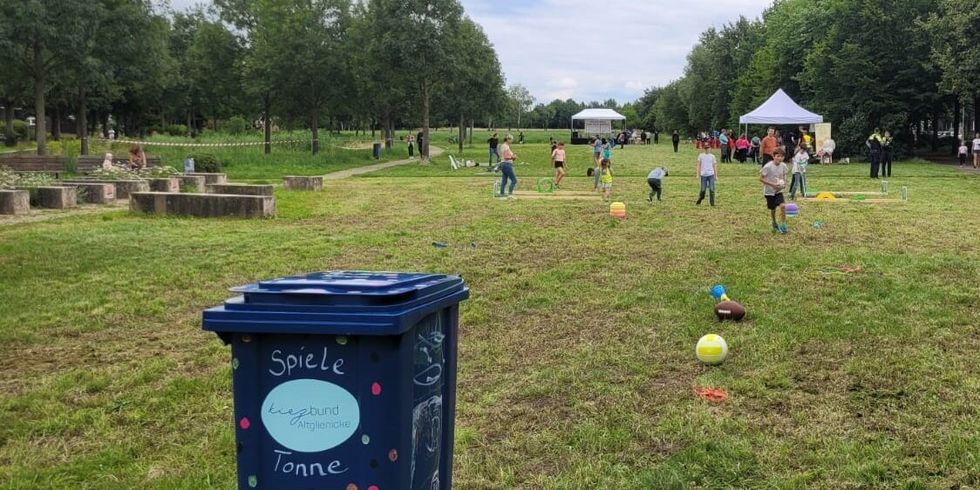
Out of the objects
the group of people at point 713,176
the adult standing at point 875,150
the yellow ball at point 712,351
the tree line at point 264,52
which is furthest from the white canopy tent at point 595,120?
the yellow ball at point 712,351

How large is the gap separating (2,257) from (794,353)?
9.22 metres

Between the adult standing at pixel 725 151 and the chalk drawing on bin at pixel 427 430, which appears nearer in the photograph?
the chalk drawing on bin at pixel 427 430

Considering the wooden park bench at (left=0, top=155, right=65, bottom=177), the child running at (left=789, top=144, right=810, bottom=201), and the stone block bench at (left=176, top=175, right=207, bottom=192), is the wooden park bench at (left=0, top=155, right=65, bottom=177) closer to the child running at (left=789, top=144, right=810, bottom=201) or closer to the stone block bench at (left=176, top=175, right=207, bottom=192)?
the stone block bench at (left=176, top=175, right=207, bottom=192)

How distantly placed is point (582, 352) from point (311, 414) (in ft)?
12.4

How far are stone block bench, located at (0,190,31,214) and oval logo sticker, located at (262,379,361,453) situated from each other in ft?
51.0

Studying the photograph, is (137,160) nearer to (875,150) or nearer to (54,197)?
(54,197)

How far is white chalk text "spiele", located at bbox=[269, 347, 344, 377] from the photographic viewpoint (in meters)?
2.53

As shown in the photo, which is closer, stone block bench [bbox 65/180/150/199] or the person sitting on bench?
stone block bench [bbox 65/180/150/199]

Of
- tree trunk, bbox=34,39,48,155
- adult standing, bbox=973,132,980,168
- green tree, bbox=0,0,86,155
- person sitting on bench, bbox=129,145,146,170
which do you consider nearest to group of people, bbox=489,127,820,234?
adult standing, bbox=973,132,980,168

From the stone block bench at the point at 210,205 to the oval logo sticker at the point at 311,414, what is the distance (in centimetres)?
1309

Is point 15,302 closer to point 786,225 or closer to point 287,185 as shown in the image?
point 786,225

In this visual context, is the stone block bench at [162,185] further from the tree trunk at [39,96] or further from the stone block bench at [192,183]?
the tree trunk at [39,96]

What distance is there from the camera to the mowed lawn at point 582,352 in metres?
4.10

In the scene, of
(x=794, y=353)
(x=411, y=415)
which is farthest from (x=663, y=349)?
(x=411, y=415)
